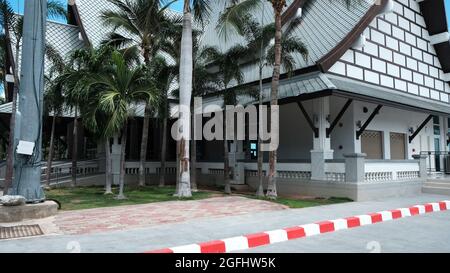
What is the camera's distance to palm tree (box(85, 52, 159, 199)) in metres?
11.7

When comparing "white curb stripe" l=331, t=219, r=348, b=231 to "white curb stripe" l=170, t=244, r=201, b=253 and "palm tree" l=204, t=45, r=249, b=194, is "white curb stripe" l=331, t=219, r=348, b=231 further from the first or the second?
"palm tree" l=204, t=45, r=249, b=194

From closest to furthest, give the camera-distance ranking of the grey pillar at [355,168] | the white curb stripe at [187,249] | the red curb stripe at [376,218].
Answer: the white curb stripe at [187,249] < the red curb stripe at [376,218] < the grey pillar at [355,168]

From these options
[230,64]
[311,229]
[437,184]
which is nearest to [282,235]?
[311,229]

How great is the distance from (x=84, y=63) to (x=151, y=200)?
5.54m

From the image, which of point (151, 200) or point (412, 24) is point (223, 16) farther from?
point (412, 24)

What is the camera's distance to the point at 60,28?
23781 millimetres

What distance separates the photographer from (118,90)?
1222 cm

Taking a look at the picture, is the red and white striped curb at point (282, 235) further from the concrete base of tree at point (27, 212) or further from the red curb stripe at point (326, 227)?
the concrete base of tree at point (27, 212)

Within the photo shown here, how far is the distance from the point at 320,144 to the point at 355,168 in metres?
1.77

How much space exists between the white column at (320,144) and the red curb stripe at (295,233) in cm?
700

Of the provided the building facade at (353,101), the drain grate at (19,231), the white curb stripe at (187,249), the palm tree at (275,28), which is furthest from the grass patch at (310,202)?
the drain grate at (19,231)

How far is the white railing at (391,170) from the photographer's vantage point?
14318 millimetres

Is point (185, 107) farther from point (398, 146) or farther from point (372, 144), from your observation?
point (398, 146)

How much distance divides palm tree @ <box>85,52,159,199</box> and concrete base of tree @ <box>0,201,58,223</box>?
3174mm
